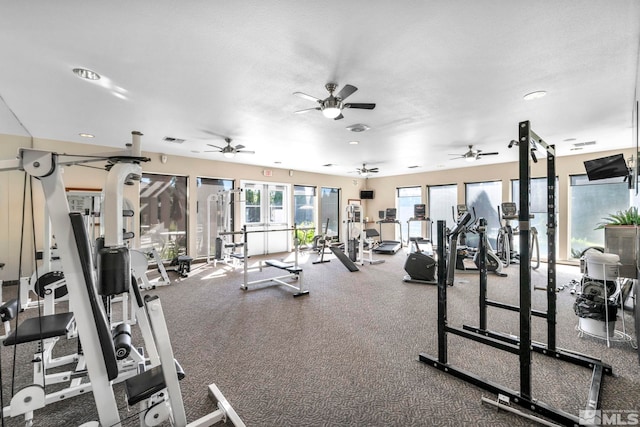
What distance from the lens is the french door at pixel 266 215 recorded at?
759cm

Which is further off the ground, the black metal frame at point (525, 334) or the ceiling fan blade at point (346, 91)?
the ceiling fan blade at point (346, 91)

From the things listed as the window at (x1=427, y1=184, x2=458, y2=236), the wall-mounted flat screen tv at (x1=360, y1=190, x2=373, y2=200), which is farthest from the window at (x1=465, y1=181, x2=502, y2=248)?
the wall-mounted flat screen tv at (x1=360, y1=190, x2=373, y2=200)

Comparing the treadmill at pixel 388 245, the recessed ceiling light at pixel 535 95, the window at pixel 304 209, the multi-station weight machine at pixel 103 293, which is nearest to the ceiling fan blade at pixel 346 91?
the multi-station weight machine at pixel 103 293

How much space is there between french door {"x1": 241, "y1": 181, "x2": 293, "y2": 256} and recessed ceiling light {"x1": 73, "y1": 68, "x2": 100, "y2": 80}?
15.0 ft

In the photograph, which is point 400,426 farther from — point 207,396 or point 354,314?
point 354,314

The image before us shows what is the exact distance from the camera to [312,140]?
502 cm

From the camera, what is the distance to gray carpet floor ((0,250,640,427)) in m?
1.77

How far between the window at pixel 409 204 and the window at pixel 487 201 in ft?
5.33

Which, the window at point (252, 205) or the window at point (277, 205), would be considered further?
the window at point (277, 205)

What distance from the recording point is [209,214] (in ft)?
21.4

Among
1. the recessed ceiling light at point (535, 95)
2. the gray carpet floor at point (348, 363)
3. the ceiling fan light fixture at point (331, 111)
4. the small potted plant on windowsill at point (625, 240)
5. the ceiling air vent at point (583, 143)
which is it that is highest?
the recessed ceiling light at point (535, 95)

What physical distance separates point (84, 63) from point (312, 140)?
3.28 meters

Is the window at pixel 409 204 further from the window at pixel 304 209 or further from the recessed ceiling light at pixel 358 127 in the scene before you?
the recessed ceiling light at pixel 358 127

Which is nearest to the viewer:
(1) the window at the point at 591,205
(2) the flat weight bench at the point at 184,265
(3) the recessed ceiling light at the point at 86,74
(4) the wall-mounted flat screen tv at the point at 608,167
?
(3) the recessed ceiling light at the point at 86,74
